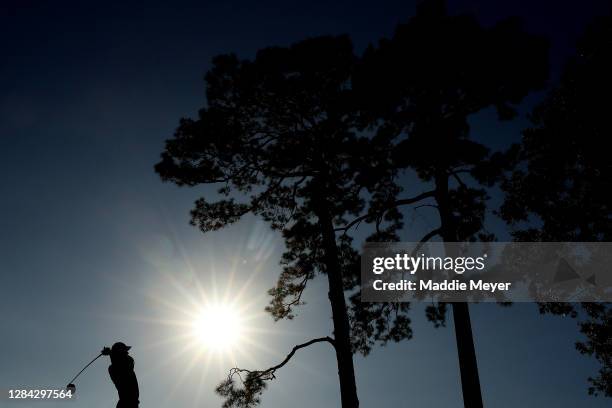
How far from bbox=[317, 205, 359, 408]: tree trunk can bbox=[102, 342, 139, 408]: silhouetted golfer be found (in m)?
6.01

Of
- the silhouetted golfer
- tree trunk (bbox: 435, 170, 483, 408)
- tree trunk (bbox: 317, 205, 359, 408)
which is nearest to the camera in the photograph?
the silhouetted golfer

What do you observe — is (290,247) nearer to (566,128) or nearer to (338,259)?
(338,259)

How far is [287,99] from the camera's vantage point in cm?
1324

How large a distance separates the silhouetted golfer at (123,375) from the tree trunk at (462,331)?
22.3 ft

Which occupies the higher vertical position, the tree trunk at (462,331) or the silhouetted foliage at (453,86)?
the silhouetted foliage at (453,86)

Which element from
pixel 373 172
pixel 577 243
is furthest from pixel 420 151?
pixel 577 243

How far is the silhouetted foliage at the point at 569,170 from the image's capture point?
11938 millimetres

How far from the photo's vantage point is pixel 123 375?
6848mm

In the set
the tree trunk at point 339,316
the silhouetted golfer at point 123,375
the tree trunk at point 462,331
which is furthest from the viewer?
the tree trunk at point 339,316

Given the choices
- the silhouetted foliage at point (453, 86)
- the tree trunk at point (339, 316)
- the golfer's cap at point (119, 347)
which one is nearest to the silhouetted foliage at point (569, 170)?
the silhouetted foliage at point (453, 86)

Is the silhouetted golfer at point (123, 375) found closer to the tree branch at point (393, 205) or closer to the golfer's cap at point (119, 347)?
the golfer's cap at point (119, 347)

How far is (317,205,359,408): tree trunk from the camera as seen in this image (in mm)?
11359

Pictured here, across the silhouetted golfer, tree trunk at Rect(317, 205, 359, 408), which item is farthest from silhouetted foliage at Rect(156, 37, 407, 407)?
the silhouetted golfer

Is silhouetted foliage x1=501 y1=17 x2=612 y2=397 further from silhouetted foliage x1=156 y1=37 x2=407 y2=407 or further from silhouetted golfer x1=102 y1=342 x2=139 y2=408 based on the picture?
silhouetted golfer x1=102 y1=342 x2=139 y2=408
